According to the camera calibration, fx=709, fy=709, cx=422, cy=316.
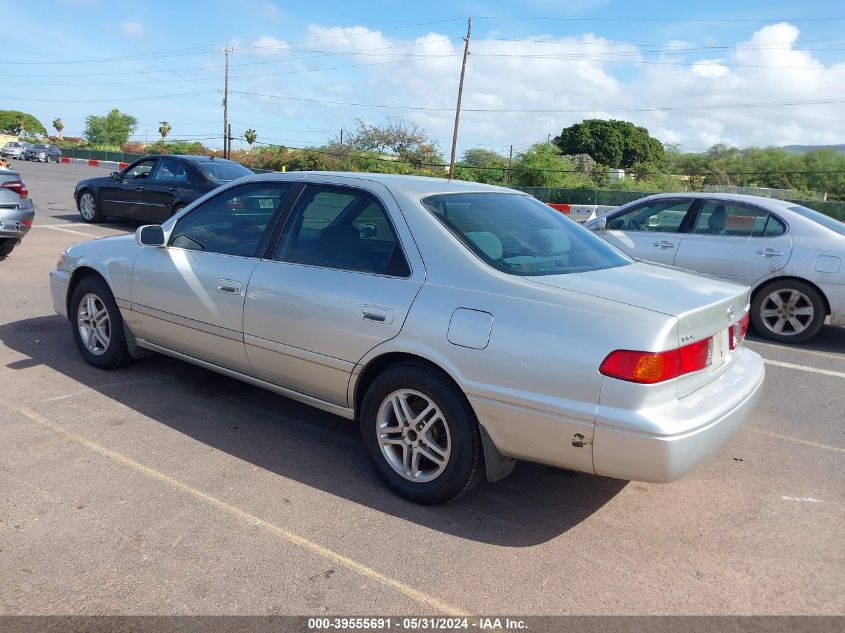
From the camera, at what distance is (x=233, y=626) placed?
8.61 feet

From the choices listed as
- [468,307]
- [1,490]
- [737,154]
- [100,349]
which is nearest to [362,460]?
[468,307]

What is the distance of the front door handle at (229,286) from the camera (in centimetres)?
426

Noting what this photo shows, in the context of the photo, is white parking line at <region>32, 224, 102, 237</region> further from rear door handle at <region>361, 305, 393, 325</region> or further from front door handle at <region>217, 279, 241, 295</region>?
rear door handle at <region>361, 305, 393, 325</region>

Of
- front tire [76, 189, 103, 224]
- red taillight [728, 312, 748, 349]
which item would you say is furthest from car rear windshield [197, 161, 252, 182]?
red taillight [728, 312, 748, 349]

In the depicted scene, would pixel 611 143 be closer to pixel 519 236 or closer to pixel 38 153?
pixel 38 153

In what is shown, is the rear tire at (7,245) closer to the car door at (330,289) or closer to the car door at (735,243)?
the car door at (330,289)

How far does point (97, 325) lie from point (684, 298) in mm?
4211

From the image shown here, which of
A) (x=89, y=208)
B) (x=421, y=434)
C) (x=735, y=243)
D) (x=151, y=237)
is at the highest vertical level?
(x=735, y=243)

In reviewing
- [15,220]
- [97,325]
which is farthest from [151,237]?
[15,220]

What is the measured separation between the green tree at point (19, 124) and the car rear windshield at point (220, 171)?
105 m

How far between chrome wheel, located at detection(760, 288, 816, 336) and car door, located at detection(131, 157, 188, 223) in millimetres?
9817

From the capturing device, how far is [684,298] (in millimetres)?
3340

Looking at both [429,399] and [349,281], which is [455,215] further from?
[429,399]

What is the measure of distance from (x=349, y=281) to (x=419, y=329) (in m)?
0.59
